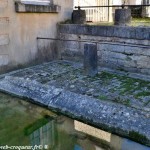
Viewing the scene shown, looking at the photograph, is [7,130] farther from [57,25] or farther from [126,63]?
[57,25]

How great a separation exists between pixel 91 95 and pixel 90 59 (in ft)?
4.55

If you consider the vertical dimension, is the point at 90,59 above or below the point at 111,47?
below

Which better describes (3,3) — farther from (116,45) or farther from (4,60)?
(116,45)

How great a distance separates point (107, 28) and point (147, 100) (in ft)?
8.90

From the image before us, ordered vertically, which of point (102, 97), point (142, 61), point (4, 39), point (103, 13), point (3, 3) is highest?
point (3, 3)

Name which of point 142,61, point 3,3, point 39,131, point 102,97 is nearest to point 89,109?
point 102,97

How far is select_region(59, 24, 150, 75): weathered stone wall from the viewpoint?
20.8ft

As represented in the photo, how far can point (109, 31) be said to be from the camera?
6840mm

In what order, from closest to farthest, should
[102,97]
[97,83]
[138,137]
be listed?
[138,137] < [102,97] < [97,83]

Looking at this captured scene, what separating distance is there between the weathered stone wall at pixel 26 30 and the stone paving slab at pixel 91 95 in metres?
0.43

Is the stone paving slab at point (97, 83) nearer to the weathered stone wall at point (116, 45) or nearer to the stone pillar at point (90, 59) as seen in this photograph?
the stone pillar at point (90, 59)

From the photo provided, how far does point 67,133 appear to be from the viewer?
420 centimetres

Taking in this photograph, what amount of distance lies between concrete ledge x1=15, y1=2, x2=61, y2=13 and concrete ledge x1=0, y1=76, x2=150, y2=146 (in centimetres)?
203

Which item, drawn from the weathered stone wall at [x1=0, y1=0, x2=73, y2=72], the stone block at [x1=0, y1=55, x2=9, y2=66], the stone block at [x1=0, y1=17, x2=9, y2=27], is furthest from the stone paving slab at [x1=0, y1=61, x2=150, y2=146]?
the stone block at [x1=0, y1=17, x2=9, y2=27]
